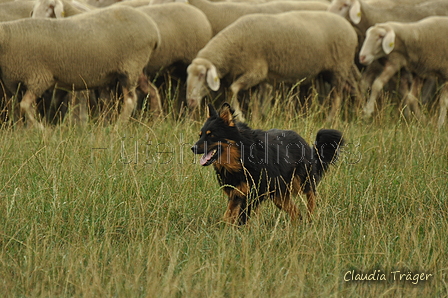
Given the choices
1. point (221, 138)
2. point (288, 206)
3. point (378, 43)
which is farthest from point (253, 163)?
point (378, 43)

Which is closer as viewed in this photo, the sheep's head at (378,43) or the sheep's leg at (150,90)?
the sheep's leg at (150,90)

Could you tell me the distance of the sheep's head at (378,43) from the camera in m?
9.55

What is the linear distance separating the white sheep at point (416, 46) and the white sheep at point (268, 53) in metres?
0.49

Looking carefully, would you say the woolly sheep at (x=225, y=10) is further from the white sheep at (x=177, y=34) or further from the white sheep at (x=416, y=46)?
the white sheep at (x=416, y=46)

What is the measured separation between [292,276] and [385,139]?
121 inches

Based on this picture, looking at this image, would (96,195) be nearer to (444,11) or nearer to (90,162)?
(90,162)

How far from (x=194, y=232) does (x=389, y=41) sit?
599cm

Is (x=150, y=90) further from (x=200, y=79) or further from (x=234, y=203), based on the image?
(x=234, y=203)

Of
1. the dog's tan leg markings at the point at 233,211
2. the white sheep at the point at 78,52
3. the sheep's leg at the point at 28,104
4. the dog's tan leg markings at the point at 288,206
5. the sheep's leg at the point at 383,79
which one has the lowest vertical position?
the sheep's leg at the point at 383,79

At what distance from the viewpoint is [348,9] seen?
11141 mm

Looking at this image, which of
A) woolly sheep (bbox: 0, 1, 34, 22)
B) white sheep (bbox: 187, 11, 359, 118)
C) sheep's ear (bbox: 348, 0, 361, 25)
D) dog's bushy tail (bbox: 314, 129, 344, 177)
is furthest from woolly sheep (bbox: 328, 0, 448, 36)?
dog's bushy tail (bbox: 314, 129, 344, 177)

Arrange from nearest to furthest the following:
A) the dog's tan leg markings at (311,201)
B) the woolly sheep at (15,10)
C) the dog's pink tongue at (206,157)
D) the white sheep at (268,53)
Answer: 1. the dog's pink tongue at (206,157)
2. the dog's tan leg markings at (311,201)
3. the white sheep at (268,53)
4. the woolly sheep at (15,10)

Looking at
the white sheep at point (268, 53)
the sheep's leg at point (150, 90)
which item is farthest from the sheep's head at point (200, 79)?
the sheep's leg at point (150, 90)

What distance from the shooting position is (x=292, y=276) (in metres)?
3.57
